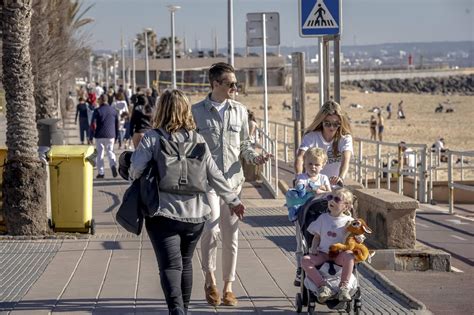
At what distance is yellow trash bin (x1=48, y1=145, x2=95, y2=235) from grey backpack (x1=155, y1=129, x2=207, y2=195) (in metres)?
5.09

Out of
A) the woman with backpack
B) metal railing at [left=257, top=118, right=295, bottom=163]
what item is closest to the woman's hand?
the woman with backpack

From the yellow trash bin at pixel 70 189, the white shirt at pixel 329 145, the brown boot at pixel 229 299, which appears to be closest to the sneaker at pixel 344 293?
the brown boot at pixel 229 299

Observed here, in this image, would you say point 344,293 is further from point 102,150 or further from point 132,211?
point 102,150

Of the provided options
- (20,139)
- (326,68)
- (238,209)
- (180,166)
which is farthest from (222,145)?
(326,68)

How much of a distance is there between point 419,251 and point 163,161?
4333 millimetres

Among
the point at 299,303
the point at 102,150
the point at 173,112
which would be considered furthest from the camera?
the point at 102,150

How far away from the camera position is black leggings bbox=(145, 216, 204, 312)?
7242mm

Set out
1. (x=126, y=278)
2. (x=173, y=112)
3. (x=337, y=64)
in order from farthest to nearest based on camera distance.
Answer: (x=337, y=64), (x=126, y=278), (x=173, y=112)

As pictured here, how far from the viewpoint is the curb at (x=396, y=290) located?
27.4 feet

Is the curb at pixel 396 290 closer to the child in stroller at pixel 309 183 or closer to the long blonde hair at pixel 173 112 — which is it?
the child in stroller at pixel 309 183

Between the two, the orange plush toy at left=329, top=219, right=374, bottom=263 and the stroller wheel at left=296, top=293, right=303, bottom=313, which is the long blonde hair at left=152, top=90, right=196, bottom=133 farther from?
the stroller wheel at left=296, top=293, right=303, bottom=313

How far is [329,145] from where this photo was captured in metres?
8.86

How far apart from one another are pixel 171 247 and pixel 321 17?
545 centimetres

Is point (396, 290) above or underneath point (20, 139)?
underneath
